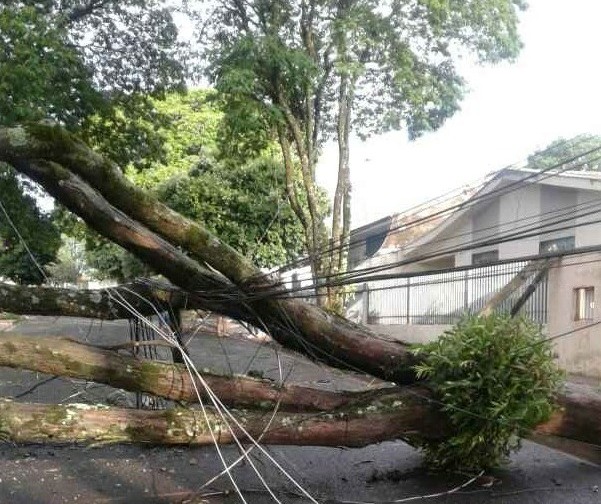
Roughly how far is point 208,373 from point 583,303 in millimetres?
7637

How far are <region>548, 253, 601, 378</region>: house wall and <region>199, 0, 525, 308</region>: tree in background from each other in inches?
154

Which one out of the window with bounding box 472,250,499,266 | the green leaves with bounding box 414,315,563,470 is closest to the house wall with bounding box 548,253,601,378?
the window with bounding box 472,250,499,266

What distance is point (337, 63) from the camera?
1449 cm

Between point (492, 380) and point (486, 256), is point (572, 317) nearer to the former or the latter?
point (486, 256)

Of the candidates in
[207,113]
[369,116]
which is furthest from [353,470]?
[207,113]

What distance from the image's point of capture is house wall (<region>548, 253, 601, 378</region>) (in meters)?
11.5

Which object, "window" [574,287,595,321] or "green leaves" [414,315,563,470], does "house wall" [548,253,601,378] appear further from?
"green leaves" [414,315,563,470]

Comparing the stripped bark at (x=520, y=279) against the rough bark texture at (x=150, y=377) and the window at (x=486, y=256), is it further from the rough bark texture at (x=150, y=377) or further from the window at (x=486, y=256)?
the rough bark texture at (x=150, y=377)

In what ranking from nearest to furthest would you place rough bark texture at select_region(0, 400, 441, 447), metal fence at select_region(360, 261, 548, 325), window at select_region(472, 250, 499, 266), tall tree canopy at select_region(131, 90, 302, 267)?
rough bark texture at select_region(0, 400, 441, 447) → metal fence at select_region(360, 261, 548, 325) → window at select_region(472, 250, 499, 266) → tall tree canopy at select_region(131, 90, 302, 267)

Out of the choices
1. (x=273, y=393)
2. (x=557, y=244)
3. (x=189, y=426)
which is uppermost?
(x=557, y=244)

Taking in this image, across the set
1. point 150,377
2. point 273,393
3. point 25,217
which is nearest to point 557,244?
point 273,393

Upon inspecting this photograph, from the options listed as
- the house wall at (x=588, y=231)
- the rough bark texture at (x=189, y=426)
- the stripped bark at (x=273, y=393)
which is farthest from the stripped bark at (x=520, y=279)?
the rough bark texture at (x=189, y=426)

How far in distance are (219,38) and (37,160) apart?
1037cm

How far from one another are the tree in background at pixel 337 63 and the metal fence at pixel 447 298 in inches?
96.3
